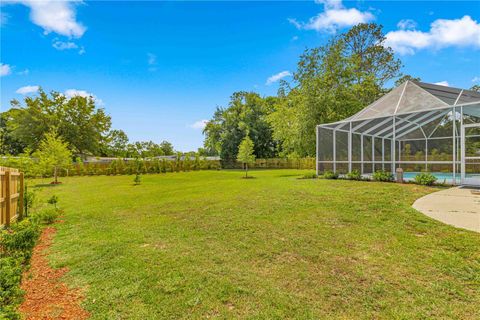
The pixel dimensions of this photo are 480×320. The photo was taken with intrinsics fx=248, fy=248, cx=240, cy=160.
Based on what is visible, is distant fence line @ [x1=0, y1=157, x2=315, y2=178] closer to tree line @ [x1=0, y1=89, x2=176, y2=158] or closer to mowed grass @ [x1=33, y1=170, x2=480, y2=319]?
tree line @ [x1=0, y1=89, x2=176, y2=158]

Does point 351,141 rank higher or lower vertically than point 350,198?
higher

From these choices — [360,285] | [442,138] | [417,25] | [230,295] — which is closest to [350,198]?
[360,285]

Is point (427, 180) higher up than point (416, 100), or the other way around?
point (416, 100)

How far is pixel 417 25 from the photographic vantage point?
49.6 ft

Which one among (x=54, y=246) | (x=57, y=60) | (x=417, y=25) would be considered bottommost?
(x=54, y=246)

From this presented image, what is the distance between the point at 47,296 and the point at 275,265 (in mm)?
2531

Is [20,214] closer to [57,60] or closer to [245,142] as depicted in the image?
[57,60]

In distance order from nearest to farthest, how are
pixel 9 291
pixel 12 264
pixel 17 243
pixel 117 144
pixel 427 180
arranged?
pixel 9 291, pixel 12 264, pixel 17 243, pixel 427 180, pixel 117 144

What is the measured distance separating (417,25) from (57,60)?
1991 centimetres

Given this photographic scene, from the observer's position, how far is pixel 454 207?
5605 millimetres

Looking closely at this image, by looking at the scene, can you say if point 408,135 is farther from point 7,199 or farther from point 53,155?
point 53,155

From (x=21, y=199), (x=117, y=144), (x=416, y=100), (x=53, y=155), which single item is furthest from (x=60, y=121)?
(x=416, y=100)

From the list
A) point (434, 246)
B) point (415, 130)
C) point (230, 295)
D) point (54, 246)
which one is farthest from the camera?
point (415, 130)

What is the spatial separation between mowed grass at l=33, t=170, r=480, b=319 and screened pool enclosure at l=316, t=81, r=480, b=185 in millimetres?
7508
